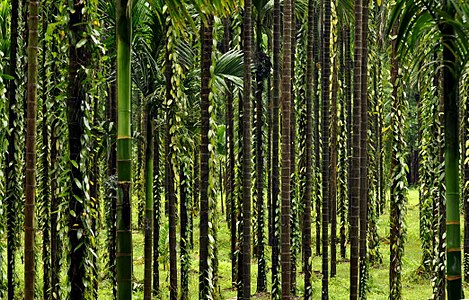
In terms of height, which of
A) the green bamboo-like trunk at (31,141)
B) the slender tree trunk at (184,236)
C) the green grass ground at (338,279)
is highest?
the green bamboo-like trunk at (31,141)

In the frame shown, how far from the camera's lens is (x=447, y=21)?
12.3 ft

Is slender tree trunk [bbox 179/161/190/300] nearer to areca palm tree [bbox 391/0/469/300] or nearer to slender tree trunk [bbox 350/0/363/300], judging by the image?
slender tree trunk [bbox 350/0/363/300]

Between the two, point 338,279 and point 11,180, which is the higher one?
point 11,180

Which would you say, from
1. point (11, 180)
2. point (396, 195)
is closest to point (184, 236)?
point (11, 180)

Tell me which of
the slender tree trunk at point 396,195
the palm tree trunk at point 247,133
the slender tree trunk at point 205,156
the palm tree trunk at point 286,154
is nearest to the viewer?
the palm tree trunk at point 286,154

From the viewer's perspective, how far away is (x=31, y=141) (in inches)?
178

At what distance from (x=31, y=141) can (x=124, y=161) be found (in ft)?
3.59

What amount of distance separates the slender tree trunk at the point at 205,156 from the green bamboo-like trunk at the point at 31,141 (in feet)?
8.58

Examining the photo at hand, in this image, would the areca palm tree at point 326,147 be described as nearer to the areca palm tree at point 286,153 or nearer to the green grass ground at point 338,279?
the green grass ground at point 338,279

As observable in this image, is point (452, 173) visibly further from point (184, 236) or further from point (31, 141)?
point (184, 236)

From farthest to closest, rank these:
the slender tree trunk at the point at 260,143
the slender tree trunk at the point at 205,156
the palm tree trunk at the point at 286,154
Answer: the slender tree trunk at the point at 260,143 → the slender tree trunk at the point at 205,156 → the palm tree trunk at the point at 286,154

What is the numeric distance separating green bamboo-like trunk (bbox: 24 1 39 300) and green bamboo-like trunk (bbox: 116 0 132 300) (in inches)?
33.9

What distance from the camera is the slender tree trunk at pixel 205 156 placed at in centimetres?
694

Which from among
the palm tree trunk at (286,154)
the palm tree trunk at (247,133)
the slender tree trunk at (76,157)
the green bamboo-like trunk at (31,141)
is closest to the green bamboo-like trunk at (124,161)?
the green bamboo-like trunk at (31,141)
